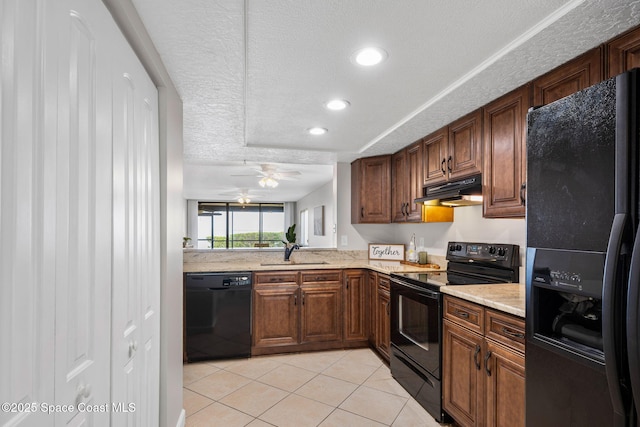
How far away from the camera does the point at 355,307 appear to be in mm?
3684

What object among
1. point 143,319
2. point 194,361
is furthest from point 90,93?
point 194,361

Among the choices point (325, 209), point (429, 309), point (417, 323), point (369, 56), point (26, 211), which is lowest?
point (417, 323)

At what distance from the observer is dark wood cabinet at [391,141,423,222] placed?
328 cm

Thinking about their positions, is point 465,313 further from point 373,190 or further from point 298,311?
point 373,190

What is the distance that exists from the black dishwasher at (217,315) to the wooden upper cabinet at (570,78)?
285 centimetres

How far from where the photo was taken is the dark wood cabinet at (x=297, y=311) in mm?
3453

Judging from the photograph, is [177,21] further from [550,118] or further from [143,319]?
[550,118]

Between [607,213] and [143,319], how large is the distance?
191cm

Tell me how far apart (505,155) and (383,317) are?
74.9 inches

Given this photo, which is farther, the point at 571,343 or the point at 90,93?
the point at 571,343

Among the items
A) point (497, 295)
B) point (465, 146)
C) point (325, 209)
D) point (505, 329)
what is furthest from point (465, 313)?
point (325, 209)

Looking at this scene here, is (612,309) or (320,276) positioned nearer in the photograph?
(612,309)

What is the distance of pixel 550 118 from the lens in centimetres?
135

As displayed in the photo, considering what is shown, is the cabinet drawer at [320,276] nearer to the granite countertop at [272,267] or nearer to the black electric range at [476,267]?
the granite countertop at [272,267]
